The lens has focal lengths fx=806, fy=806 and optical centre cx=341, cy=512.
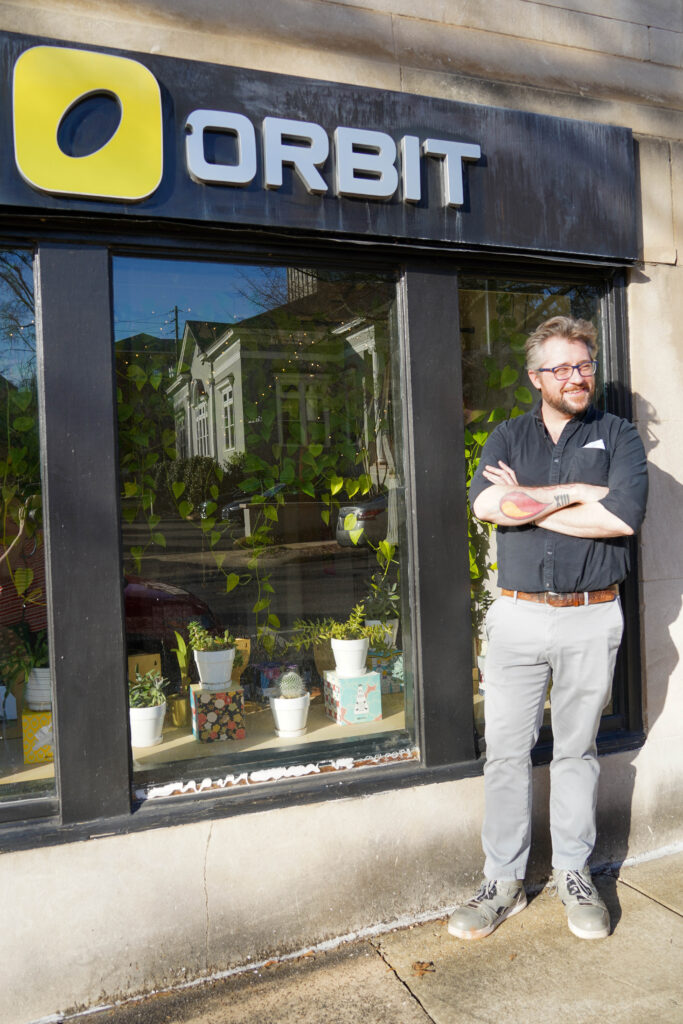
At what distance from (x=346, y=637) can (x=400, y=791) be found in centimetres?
75

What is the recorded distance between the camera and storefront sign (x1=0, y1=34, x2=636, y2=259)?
2.77 metres

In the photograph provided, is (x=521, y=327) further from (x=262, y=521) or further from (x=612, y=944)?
(x=612, y=944)

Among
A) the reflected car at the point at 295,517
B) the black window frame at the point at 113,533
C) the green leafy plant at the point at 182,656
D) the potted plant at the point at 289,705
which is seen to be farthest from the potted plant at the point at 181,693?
the reflected car at the point at 295,517

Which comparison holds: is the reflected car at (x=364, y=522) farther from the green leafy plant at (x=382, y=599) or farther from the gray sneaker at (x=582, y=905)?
the gray sneaker at (x=582, y=905)

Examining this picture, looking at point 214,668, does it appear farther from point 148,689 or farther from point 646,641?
point 646,641

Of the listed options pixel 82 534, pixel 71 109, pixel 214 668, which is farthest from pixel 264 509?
pixel 71 109

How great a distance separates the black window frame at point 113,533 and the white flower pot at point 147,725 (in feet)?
0.57

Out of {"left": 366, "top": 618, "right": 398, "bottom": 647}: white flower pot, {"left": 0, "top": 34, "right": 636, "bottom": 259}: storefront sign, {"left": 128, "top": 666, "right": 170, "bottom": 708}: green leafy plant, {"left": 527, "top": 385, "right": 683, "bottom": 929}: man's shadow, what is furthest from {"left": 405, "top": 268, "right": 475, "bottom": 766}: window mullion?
{"left": 128, "top": 666, "right": 170, "bottom": 708}: green leafy plant

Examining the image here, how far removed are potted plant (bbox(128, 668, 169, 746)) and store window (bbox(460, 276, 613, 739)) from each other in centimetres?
138

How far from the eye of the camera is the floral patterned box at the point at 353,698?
11.9 feet

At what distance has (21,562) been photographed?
3.22 m

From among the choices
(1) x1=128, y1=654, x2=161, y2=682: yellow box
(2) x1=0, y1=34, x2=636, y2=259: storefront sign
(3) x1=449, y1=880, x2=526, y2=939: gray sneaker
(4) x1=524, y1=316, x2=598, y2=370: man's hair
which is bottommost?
(3) x1=449, y1=880, x2=526, y2=939: gray sneaker

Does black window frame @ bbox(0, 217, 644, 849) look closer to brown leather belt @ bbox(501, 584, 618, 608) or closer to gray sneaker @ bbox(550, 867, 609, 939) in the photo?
brown leather belt @ bbox(501, 584, 618, 608)

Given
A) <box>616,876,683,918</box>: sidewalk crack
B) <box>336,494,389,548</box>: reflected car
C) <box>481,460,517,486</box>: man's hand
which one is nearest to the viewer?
<box>481,460,517,486</box>: man's hand
